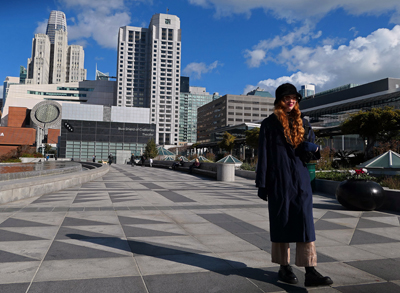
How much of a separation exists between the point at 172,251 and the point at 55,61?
213 m

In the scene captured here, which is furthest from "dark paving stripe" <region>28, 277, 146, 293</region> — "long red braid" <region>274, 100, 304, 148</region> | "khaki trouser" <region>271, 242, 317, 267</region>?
"long red braid" <region>274, 100, 304, 148</region>

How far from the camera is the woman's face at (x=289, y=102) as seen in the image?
10.5ft

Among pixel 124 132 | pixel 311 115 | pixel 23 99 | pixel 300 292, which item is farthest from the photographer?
pixel 23 99

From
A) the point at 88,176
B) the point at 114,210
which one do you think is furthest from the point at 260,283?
the point at 88,176

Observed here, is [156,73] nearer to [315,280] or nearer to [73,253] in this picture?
[73,253]

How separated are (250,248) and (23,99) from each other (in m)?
161

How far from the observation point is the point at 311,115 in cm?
6862

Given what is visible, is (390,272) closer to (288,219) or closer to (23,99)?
(288,219)

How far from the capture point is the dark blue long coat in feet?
9.69

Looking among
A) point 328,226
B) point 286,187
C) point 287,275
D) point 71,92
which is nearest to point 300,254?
point 287,275

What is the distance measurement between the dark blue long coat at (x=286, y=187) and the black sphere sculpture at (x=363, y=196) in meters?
5.16

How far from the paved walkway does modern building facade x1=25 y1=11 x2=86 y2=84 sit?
199 m

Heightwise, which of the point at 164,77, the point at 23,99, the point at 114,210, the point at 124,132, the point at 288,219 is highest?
the point at 164,77

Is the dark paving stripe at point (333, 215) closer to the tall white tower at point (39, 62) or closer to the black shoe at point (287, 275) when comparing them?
the black shoe at point (287, 275)
